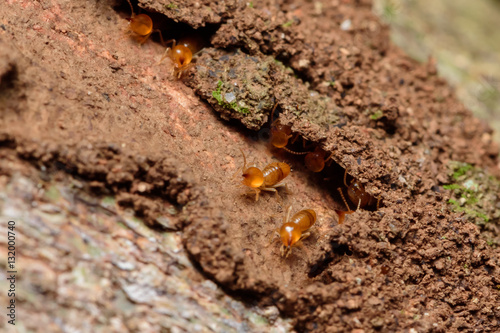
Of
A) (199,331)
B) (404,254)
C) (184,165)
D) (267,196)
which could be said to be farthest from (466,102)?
(199,331)

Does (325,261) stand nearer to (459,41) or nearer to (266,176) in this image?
(266,176)

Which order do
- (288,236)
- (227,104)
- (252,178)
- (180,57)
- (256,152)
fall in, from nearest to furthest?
(288,236), (252,178), (227,104), (180,57), (256,152)

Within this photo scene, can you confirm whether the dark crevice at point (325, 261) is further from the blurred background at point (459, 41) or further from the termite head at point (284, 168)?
the blurred background at point (459, 41)

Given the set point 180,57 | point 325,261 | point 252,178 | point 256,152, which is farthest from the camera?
point 256,152

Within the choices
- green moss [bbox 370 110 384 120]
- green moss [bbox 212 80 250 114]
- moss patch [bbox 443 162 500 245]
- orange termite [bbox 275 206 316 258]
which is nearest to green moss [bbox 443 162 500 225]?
moss patch [bbox 443 162 500 245]

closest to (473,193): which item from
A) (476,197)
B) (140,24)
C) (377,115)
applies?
(476,197)

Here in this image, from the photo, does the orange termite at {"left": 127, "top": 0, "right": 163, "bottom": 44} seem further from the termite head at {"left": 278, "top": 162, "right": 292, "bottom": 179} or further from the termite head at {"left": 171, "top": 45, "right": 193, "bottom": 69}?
the termite head at {"left": 278, "top": 162, "right": 292, "bottom": 179}
